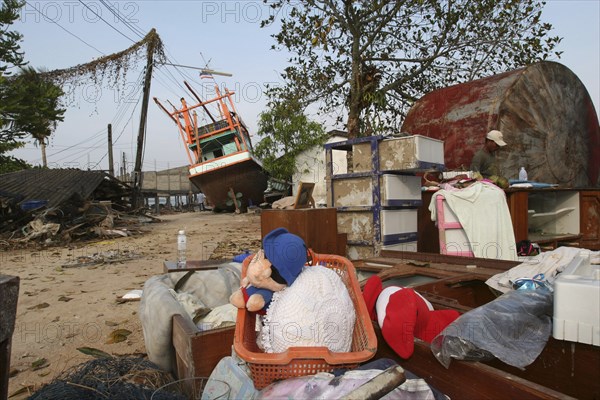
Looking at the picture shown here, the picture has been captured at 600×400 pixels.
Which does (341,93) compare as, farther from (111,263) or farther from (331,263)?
(331,263)

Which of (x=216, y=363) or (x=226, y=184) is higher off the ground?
(x=226, y=184)

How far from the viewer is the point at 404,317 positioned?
Answer: 1.81 meters

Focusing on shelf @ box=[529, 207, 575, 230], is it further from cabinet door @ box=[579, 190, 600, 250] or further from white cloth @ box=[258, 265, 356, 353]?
white cloth @ box=[258, 265, 356, 353]

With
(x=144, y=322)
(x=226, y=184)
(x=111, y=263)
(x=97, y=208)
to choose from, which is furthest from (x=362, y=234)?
(x=226, y=184)

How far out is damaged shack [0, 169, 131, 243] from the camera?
10.9 meters

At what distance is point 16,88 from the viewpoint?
15.5 metres

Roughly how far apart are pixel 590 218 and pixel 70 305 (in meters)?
7.98

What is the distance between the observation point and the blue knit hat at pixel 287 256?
1.87 meters

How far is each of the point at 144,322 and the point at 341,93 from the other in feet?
31.0

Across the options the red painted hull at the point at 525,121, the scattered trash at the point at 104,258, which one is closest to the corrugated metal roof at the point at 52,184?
the scattered trash at the point at 104,258

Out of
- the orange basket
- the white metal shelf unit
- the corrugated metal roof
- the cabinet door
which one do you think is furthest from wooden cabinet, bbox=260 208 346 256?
the corrugated metal roof

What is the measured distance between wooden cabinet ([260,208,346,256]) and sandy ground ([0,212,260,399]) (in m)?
1.88

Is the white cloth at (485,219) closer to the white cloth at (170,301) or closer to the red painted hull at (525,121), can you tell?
the red painted hull at (525,121)

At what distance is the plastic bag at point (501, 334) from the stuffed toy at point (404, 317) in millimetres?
156
